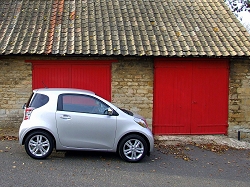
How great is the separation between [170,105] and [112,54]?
8.40ft

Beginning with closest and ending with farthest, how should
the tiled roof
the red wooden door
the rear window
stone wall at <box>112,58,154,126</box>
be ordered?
the rear window, the tiled roof, stone wall at <box>112,58,154,126</box>, the red wooden door

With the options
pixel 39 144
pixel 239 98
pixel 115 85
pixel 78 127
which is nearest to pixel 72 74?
pixel 115 85

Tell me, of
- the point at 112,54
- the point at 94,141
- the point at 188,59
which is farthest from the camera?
the point at 188,59

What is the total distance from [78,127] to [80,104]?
1.76 feet

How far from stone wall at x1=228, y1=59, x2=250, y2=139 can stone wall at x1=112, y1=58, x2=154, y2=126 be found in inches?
107

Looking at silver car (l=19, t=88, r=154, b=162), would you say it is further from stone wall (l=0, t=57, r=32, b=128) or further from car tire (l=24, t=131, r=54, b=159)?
stone wall (l=0, t=57, r=32, b=128)

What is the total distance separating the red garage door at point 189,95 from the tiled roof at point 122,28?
0.60 m

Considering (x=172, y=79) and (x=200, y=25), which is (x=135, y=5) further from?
(x=172, y=79)

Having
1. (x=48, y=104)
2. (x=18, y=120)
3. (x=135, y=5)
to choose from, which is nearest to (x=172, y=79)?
(x=135, y=5)

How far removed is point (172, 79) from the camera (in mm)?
9211

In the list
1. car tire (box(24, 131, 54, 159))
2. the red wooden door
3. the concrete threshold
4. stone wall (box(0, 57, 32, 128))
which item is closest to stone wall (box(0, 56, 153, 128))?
stone wall (box(0, 57, 32, 128))

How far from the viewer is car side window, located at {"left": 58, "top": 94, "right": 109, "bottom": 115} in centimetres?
632

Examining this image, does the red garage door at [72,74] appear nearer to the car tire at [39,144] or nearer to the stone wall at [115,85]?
the stone wall at [115,85]

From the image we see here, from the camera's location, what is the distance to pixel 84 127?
6188 millimetres
